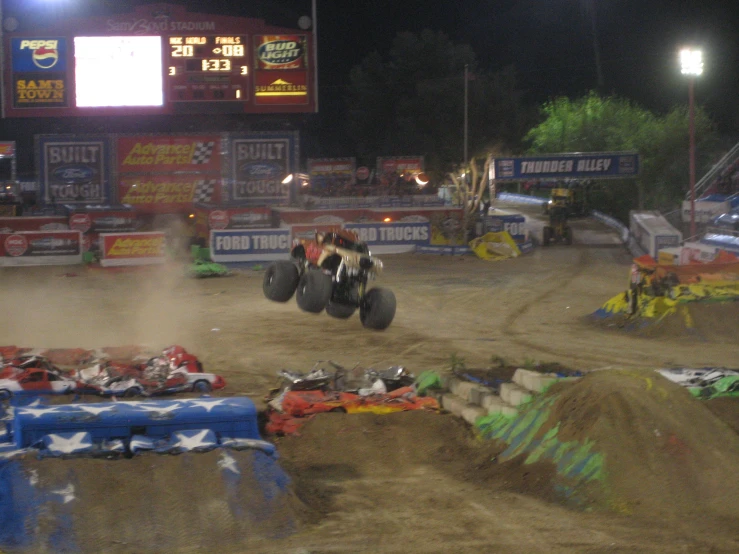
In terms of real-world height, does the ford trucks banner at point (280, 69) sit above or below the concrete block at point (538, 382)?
above

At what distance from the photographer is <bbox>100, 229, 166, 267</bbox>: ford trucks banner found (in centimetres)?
2370

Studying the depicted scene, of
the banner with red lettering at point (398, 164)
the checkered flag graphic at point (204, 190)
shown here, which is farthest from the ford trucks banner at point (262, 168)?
the banner with red lettering at point (398, 164)

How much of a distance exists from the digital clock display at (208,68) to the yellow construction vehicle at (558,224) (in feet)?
38.2

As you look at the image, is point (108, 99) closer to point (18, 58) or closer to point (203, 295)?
point (18, 58)

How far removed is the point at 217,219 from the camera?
26.3 meters

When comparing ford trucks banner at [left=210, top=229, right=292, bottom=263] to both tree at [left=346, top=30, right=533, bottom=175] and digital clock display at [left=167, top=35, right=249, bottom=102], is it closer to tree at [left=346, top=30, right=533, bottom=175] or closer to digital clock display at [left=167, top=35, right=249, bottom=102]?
digital clock display at [left=167, top=35, right=249, bottom=102]

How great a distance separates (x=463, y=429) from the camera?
877 cm

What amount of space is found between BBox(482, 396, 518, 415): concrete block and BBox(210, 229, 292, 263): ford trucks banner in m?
15.8

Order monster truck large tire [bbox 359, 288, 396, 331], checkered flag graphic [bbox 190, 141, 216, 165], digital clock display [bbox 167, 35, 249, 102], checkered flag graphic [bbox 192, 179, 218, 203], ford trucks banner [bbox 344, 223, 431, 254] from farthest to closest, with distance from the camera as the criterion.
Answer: checkered flag graphic [bbox 190, 141, 216, 165], checkered flag graphic [bbox 192, 179, 218, 203], digital clock display [bbox 167, 35, 249, 102], ford trucks banner [bbox 344, 223, 431, 254], monster truck large tire [bbox 359, 288, 396, 331]

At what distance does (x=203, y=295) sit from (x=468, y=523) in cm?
1394

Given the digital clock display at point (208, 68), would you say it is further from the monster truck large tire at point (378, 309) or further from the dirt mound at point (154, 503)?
the dirt mound at point (154, 503)

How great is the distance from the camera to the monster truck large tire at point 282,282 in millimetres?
12008

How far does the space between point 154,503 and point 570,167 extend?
23801 millimetres

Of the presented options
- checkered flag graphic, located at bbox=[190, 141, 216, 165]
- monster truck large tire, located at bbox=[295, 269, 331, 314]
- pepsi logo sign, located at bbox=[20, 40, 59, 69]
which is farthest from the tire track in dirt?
pepsi logo sign, located at bbox=[20, 40, 59, 69]
